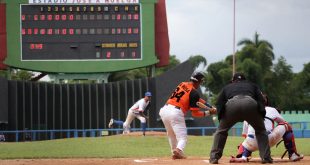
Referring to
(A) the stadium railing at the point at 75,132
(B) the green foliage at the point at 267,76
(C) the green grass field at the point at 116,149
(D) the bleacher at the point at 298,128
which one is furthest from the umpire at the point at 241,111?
(B) the green foliage at the point at 267,76

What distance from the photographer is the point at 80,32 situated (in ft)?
120

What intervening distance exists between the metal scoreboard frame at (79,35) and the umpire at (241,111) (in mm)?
24277

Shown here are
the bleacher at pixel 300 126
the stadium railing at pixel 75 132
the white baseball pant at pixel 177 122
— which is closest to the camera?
the white baseball pant at pixel 177 122

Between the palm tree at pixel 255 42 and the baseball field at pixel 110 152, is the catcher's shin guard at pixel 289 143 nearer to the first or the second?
the baseball field at pixel 110 152

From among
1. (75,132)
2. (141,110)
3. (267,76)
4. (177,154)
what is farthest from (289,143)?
(267,76)

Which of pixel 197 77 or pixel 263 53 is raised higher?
pixel 263 53

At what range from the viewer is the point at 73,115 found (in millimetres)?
39812

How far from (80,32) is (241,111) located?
2523cm

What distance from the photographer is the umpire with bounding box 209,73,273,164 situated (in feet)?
40.1

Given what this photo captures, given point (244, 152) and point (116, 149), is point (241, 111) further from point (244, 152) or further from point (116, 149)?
point (116, 149)

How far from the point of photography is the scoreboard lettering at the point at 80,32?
36594mm

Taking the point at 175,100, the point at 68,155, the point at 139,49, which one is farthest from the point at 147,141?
the point at 139,49

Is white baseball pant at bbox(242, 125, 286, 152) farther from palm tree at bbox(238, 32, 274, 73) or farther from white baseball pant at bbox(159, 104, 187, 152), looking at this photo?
palm tree at bbox(238, 32, 274, 73)

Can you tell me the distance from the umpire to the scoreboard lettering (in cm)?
2429
